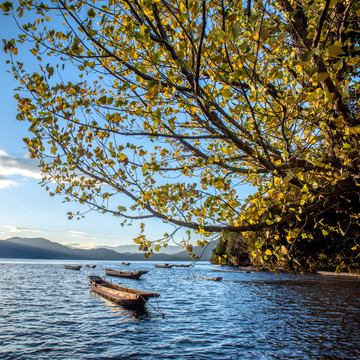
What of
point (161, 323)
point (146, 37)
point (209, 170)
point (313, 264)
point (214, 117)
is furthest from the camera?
point (161, 323)

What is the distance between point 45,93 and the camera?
480 centimetres

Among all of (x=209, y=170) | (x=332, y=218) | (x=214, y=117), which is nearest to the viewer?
(x=214, y=117)

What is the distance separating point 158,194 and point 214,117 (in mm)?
1862

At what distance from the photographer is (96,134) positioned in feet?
16.4

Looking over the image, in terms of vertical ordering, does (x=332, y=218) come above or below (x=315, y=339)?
above

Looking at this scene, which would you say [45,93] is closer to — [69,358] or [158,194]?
[158,194]

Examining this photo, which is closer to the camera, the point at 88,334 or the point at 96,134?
the point at 96,134

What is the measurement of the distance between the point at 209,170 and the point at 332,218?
6.73 m

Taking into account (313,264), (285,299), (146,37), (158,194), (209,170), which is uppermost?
(146,37)

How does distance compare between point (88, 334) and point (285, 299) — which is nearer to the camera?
point (88, 334)

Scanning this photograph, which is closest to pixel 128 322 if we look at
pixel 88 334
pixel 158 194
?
pixel 88 334

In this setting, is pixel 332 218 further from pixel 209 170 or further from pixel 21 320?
pixel 21 320

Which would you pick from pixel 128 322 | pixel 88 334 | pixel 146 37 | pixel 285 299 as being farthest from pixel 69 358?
pixel 285 299

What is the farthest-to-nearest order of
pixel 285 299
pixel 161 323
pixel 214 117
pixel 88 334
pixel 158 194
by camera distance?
1. pixel 285 299
2. pixel 161 323
3. pixel 88 334
4. pixel 158 194
5. pixel 214 117
